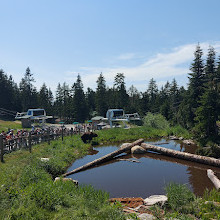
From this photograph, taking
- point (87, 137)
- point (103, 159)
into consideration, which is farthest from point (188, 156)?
point (87, 137)

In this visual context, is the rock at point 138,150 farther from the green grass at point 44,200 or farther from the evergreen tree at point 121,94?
the evergreen tree at point 121,94

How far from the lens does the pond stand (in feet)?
37.4

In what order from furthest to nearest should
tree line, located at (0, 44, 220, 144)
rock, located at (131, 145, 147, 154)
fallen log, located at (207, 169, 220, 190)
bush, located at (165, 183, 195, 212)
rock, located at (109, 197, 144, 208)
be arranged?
1. tree line, located at (0, 44, 220, 144)
2. rock, located at (131, 145, 147, 154)
3. fallen log, located at (207, 169, 220, 190)
4. rock, located at (109, 197, 144, 208)
5. bush, located at (165, 183, 195, 212)

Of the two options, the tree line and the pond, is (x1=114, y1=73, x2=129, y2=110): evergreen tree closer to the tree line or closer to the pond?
the tree line

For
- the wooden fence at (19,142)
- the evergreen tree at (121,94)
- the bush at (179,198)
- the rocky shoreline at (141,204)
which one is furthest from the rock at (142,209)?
the evergreen tree at (121,94)

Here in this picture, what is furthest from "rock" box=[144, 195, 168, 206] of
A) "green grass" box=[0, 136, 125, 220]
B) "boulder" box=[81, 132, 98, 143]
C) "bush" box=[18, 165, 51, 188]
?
"boulder" box=[81, 132, 98, 143]

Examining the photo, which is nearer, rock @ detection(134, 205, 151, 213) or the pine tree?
rock @ detection(134, 205, 151, 213)

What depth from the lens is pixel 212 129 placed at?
22.9 m

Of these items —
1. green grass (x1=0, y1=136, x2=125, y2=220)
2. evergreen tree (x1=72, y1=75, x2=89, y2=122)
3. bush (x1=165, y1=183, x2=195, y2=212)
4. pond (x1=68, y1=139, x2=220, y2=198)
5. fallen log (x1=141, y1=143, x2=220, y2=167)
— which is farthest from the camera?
evergreen tree (x1=72, y1=75, x2=89, y2=122)

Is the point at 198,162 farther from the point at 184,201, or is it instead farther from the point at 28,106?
the point at 28,106

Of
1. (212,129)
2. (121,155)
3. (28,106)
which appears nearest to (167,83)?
(28,106)

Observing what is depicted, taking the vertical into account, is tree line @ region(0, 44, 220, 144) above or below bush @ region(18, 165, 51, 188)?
above

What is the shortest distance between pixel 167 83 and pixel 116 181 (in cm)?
8332

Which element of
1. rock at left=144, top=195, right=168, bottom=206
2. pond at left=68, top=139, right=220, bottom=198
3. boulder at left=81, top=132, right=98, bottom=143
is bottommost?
pond at left=68, top=139, right=220, bottom=198
